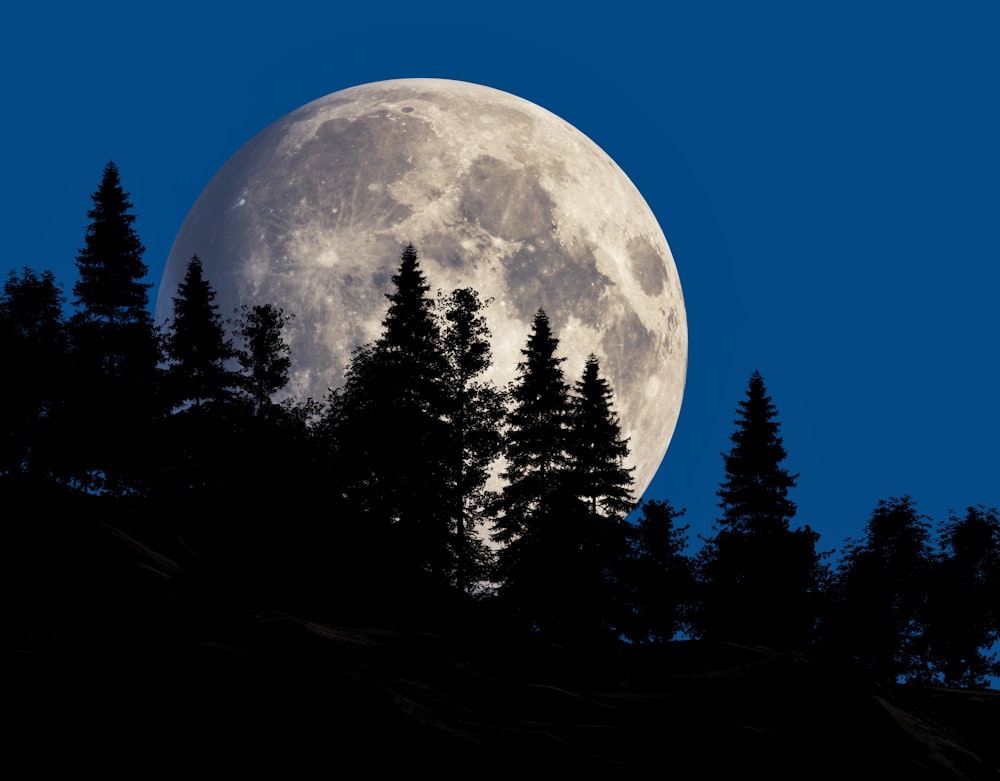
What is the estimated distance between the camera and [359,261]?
40.0 metres

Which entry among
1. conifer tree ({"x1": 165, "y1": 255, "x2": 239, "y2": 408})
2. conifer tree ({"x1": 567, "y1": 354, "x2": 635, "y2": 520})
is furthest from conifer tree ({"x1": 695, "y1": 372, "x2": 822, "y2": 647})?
conifer tree ({"x1": 165, "y1": 255, "x2": 239, "y2": 408})

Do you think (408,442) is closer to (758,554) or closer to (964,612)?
(758,554)

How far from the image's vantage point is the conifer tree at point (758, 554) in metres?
44.5

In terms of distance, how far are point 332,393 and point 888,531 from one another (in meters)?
37.6

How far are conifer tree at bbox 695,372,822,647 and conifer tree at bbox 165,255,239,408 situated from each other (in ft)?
77.5

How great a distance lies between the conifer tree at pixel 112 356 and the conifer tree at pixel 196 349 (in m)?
1.65

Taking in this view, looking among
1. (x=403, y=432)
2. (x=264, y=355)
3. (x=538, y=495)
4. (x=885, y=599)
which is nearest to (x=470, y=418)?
(x=403, y=432)

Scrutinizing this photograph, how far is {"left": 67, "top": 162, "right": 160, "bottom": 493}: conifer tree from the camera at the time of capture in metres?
41.5

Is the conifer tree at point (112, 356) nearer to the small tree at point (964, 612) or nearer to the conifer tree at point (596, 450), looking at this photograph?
the conifer tree at point (596, 450)

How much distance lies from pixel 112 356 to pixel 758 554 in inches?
1213

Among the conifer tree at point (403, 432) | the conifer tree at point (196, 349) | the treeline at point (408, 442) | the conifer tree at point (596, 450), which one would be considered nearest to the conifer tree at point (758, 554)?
the treeline at point (408, 442)

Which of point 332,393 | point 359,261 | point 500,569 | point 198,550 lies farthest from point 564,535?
point 198,550

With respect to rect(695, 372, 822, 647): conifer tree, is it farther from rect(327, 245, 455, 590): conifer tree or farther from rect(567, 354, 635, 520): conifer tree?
rect(327, 245, 455, 590): conifer tree

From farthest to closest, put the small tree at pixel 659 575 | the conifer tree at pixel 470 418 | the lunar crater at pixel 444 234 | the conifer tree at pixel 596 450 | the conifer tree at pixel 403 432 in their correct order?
the small tree at pixel 659 575 < the lunar crater at pixel 444 234 < the conifer tree at pixel 596 450 < the conifer tree at pixel 470 418 < the conifer tree at pixel 403 432
